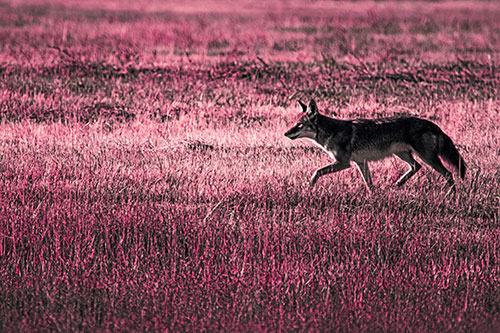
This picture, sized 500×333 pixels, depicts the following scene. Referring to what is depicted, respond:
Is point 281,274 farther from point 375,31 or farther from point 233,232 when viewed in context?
point 375,31

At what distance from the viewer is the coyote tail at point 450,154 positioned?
8742 mm

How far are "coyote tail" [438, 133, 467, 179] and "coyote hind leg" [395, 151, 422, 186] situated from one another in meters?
0.39

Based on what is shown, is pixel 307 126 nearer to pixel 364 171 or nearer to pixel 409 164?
pixel 364 171

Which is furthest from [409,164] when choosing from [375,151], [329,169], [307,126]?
[307,126]

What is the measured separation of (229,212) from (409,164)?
7.86 ft

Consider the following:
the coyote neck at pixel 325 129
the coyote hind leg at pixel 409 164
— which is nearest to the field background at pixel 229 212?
the coyote hind leg at pixel 409 164

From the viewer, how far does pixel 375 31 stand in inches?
1041

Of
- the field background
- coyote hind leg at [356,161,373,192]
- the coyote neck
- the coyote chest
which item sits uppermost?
the coyote neck

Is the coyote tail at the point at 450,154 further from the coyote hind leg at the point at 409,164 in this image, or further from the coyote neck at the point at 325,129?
the coyote neck at the point at 325,129

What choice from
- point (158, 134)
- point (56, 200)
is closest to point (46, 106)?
point (158, 134)

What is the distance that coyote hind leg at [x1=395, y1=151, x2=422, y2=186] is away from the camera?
29.7ft

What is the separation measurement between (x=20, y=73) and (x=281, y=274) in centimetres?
1162

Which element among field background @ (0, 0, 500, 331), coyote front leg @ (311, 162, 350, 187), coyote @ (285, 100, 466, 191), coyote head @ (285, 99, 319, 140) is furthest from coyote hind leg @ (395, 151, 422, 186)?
coyote head @ (285, 99, 319, 140)

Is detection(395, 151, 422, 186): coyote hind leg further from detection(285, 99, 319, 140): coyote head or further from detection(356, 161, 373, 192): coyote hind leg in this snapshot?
detection(285, 99, 319, 140): coyote head
